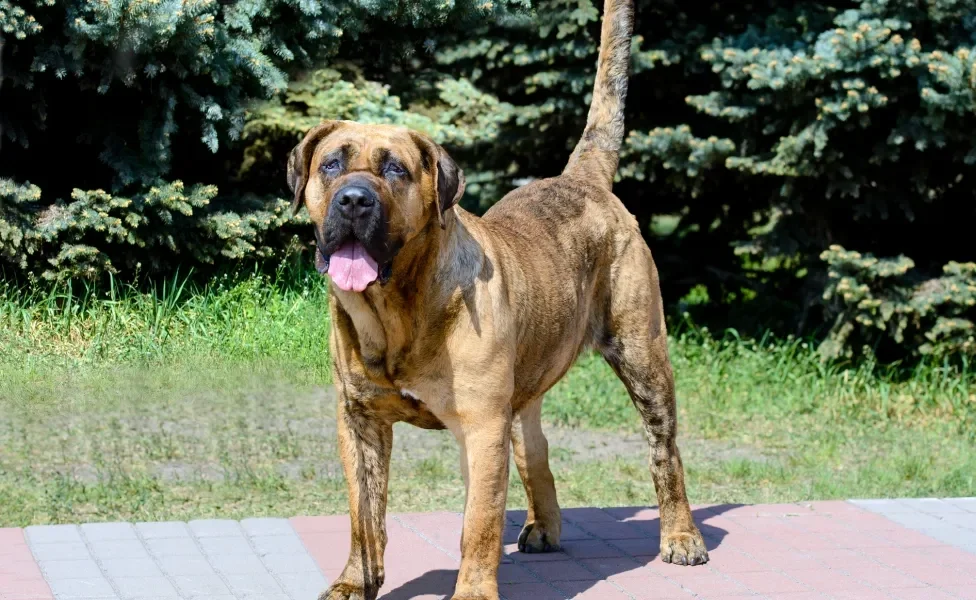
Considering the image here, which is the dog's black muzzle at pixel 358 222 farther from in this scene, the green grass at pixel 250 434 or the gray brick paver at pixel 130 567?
the green grass at pixel 250 434

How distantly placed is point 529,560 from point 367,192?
6.69ft

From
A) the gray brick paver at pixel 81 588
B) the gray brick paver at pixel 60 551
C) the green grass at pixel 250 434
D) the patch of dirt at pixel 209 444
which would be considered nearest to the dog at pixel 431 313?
the gray brick paver at pixel 81 588

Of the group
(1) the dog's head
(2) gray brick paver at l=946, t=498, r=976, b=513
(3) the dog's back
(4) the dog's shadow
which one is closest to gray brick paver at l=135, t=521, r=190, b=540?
(4) the dog's shadow

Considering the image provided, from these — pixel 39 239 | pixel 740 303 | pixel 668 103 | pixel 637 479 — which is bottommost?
pixel 637 479

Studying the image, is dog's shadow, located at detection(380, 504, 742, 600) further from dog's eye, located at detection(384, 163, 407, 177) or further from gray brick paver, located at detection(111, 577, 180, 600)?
dog's eye, located at detection(384, 163, 407, 177)

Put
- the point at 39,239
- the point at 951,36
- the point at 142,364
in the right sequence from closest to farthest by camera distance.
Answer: the point at 142,364, the point at 39,239, the point at 951,36

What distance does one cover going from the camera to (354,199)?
3828mm

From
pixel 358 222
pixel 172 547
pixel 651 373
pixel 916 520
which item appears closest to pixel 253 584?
pixel 172 547

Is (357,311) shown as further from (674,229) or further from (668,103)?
(674,229)

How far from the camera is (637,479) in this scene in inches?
279

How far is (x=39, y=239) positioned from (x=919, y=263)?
5.99 meters

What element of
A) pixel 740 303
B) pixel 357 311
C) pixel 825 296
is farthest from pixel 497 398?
pixel 740 303

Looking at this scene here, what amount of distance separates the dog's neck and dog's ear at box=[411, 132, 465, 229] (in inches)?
3.9

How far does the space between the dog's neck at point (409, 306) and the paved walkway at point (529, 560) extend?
3.41ft
